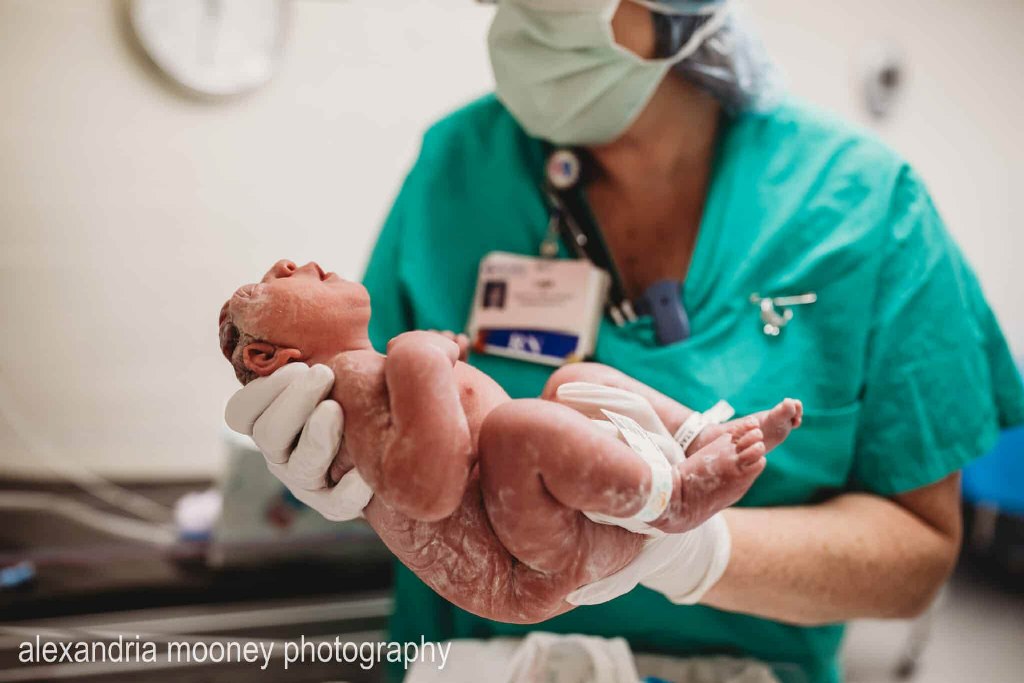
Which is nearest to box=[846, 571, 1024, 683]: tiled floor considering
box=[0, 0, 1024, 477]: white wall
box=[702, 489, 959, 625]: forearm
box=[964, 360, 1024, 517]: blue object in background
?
box=[702, 489, 959, 625]: forearm

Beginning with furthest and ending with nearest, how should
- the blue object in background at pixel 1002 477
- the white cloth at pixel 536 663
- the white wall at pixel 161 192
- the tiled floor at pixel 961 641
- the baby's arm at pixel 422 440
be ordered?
the blue object in background at pixel 1002 477, the tiled floor at pixel 961 641, the white wall at pixel 161 192, the white cloth at pixel 536 663, the baby's arm at pixel 422 440

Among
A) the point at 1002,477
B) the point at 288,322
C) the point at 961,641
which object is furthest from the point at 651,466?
the point at 1002,477

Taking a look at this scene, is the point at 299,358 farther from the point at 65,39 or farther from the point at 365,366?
the point at 65,39

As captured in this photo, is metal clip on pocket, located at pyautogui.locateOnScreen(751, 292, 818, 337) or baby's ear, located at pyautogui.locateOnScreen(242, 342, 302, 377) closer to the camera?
baby's ear, located at pyautogui.locateOnScreen(242, 342, 302, 377)

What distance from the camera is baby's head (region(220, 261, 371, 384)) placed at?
0.48m

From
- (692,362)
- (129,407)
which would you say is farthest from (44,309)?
(692,362)

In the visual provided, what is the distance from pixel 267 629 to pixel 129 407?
354mm

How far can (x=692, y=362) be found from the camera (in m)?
0.74

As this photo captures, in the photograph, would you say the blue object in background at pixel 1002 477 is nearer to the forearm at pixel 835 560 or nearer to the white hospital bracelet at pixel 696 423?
the forearm at pixel 835 560

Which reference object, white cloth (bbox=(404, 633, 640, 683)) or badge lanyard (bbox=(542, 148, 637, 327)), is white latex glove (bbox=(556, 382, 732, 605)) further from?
badge lanyard (bbox=(542, 148, 637, 327))

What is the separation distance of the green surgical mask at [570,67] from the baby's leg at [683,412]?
0.42 metres

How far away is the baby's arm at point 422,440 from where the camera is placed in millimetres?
443

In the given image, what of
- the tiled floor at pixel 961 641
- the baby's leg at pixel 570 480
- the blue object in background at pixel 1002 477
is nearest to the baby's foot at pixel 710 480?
the baby's leg at pixel 570 480

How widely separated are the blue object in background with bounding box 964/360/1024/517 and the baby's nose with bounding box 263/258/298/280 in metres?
1.60
